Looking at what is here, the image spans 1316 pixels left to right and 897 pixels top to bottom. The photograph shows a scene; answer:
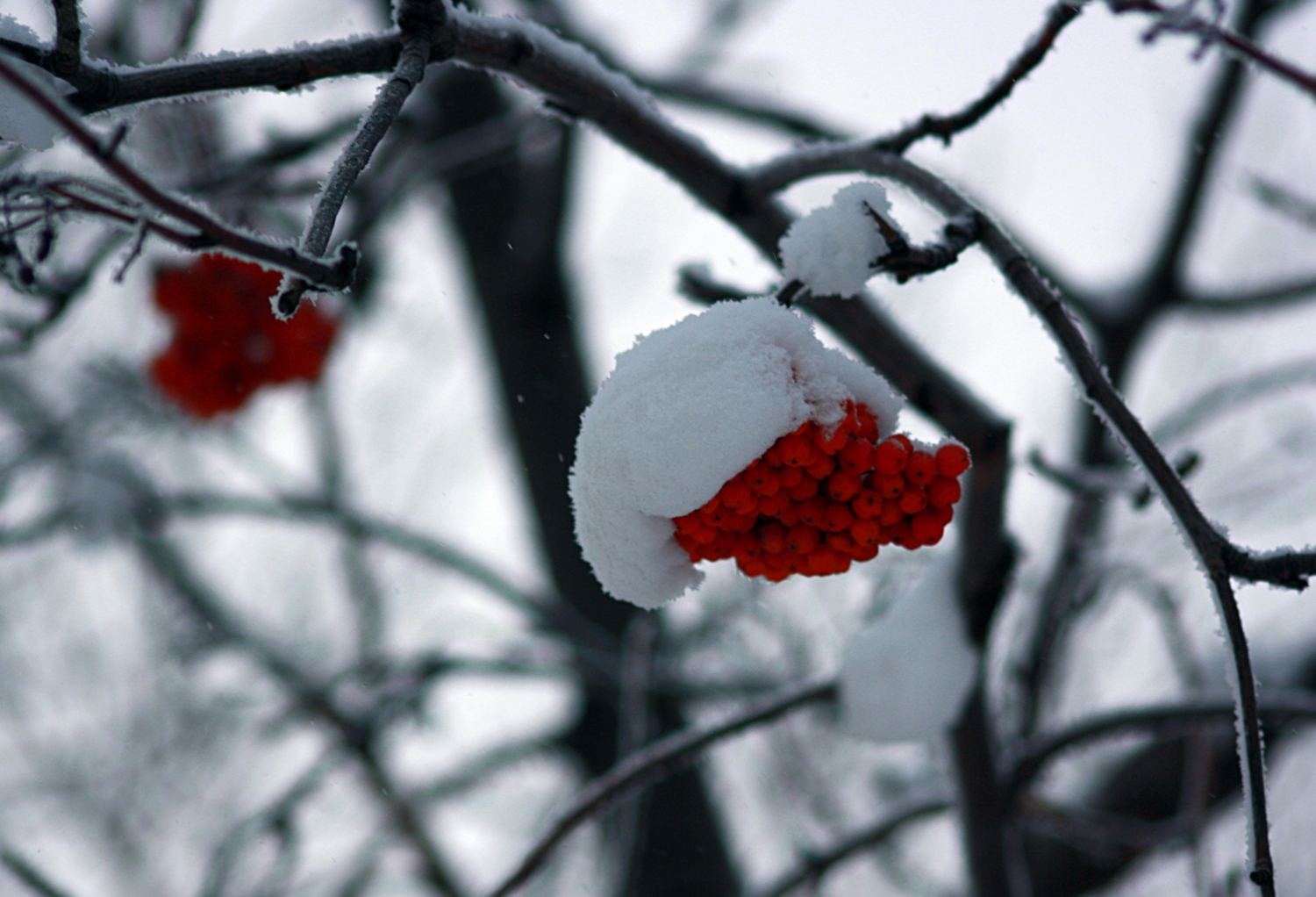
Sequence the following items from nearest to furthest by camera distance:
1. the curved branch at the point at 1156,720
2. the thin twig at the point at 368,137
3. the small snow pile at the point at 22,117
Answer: the thin twig at the point at 368,137 → the small snow pile at the point at 22,117 → the curved branch at the point at 1156,720

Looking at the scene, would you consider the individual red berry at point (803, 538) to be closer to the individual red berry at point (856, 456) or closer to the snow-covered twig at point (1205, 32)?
the individual red berry at point (856, 456)

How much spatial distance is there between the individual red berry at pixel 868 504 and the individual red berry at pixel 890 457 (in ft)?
0.10

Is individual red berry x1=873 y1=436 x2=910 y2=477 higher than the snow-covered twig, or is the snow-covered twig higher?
the snow-covered twig

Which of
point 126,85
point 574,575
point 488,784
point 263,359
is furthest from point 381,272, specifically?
point 126,85

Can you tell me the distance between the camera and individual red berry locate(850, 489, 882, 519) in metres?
1.13

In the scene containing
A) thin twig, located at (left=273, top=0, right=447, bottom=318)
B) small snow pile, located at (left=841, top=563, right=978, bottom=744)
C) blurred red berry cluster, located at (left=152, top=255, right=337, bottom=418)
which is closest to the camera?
thin twig, located at (left=273, top=0, right=447, bottom=318)

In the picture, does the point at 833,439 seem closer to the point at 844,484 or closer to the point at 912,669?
the point at 844,484

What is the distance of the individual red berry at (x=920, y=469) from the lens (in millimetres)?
1139

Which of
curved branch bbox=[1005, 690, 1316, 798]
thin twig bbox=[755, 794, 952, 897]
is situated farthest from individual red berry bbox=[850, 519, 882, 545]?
thin twig bbox=[755, 794, 952, 897]

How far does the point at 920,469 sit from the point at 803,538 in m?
0.17

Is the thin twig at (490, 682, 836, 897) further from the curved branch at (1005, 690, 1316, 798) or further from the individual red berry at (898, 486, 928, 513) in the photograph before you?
the individual red berry at (898, 486, 928, 513)

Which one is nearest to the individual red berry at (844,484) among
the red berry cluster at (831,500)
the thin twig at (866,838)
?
the red berry cluster at (831,500)

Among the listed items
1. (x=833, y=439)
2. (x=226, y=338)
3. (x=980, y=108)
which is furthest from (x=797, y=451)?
(x=226, y=338)

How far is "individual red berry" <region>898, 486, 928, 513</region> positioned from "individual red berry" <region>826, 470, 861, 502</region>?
58 millimetres
